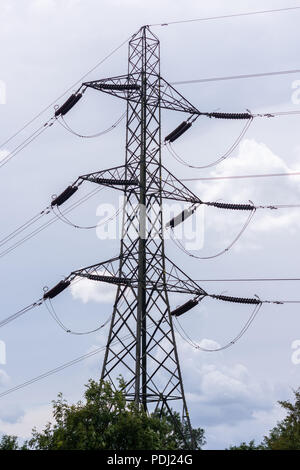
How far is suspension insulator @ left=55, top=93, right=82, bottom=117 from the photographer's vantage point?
4694 cm

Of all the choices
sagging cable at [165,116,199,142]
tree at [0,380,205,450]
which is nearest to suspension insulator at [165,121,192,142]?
sagging cable at [165,116,199,142]

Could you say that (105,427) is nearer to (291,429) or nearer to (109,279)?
(109,279)

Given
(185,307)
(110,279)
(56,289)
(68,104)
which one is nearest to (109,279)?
(110,279)

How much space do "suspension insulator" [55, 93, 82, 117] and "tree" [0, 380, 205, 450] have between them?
67.1 ft

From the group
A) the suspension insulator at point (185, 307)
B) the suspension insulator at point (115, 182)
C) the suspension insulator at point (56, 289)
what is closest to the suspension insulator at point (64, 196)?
the suspension insulator at point (115, 182)

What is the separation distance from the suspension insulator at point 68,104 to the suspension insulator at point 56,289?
12783 mm

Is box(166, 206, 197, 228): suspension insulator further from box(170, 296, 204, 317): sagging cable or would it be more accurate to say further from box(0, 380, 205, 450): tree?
box(0, 380, 205, 450): tree

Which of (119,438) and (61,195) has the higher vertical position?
(61,195)

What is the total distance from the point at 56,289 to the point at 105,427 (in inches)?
456

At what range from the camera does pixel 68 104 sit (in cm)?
4750
